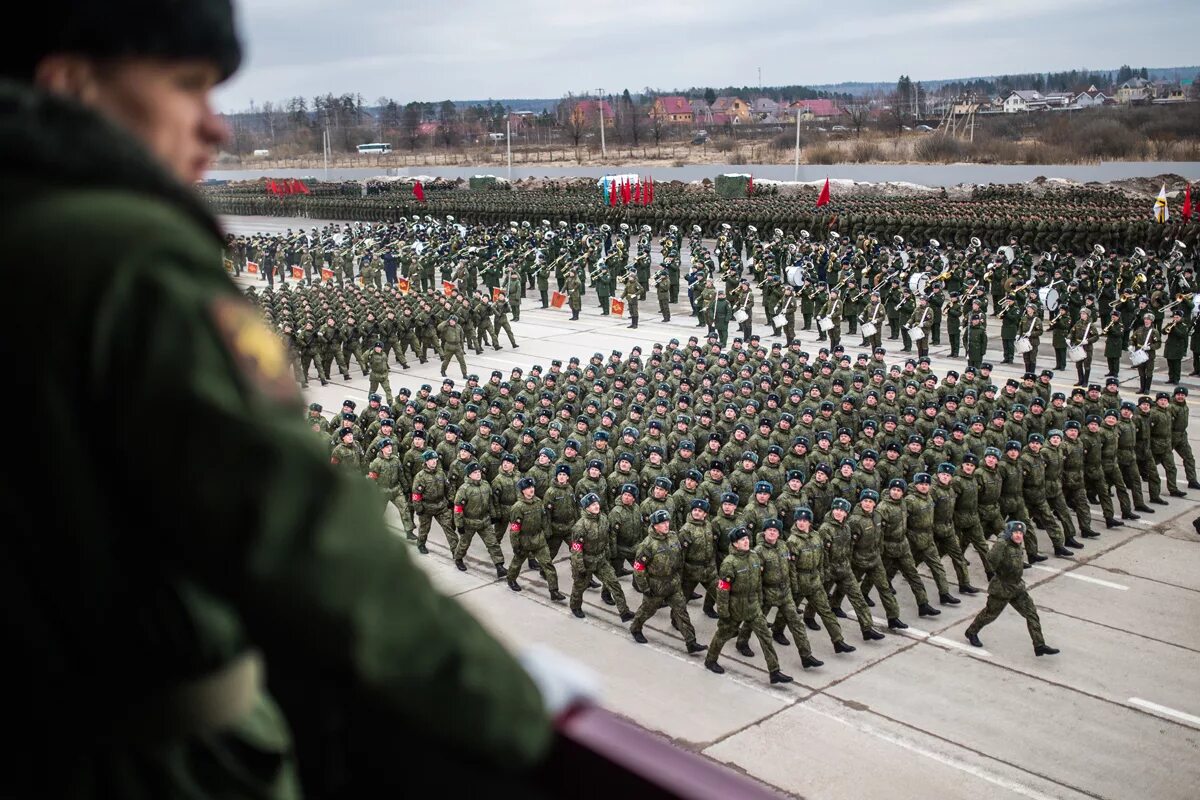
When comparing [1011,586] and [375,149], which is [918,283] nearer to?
[1011,586]

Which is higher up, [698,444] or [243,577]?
[243,577]

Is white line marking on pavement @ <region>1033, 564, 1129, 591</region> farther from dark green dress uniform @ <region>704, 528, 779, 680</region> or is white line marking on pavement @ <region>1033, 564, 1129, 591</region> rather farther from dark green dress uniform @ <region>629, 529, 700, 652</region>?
dark green dress uniform @ <region>629, 529, 700, 652</region>

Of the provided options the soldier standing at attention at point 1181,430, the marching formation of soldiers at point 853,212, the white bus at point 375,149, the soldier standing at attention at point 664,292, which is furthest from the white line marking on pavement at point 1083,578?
the white bus at point 375,149

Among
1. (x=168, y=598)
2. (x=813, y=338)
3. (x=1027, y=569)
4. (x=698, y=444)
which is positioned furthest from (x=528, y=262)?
(x=168, y=598)

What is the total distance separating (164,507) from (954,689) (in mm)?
8916

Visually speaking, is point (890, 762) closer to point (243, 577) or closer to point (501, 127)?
point (243, 577)

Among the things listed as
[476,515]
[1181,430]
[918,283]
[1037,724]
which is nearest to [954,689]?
[1037,724]

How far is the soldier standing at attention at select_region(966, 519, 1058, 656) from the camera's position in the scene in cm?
916

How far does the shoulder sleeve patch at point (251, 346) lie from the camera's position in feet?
2.43

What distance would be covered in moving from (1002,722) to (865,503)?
238cm

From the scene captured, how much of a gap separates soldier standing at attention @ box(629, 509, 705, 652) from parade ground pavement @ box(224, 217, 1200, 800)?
30 centimetres

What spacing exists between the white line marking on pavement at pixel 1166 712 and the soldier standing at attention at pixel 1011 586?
3.04 feet

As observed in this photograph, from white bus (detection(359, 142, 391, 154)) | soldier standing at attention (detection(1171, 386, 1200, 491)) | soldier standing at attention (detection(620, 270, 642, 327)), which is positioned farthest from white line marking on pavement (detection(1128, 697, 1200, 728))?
white bus (detection(359, 142, 391, 154))

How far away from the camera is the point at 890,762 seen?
25.1 ft
